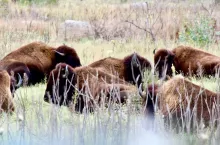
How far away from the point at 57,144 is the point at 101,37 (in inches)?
610

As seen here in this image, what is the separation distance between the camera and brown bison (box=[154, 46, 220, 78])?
461 inches

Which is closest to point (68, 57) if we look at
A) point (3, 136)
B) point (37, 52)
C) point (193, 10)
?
point (37, 52)

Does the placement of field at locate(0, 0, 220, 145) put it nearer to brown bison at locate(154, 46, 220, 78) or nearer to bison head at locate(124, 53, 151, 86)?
brown bison at locate(154, 46, 220, 78)

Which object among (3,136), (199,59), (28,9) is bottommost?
(28,9)

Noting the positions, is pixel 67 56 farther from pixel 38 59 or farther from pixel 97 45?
pixel 97 45

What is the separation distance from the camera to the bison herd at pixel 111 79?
6.94 m

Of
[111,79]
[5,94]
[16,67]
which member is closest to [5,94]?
[5,94]

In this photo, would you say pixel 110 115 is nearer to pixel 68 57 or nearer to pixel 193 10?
pixel 68 57

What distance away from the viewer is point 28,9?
27.4 metres

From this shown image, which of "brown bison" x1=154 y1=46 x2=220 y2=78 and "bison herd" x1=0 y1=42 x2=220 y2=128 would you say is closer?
"bison herd" x1=0 y1=42 x2=220 y2=128

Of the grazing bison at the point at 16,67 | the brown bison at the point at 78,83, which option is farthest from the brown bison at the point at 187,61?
the brown bison at the point at 78,83

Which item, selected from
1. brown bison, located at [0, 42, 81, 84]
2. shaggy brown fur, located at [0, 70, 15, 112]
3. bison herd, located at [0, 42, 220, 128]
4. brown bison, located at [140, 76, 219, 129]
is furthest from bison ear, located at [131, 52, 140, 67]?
brown bison, located at [140, 76, 219, 129]

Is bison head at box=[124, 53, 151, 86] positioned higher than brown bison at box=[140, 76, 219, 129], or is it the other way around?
brown bison at box=[140, 76, 219, 129]

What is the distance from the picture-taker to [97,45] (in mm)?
18062
